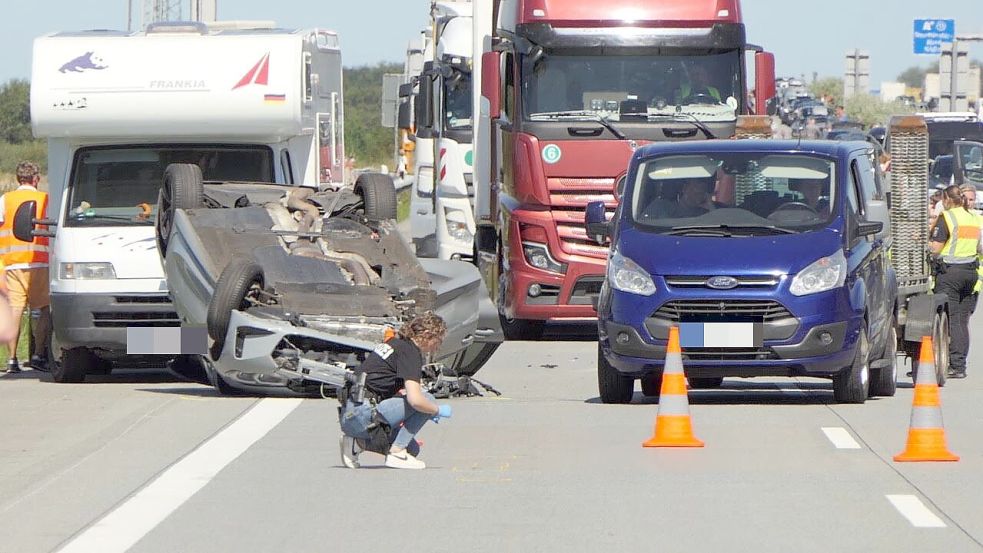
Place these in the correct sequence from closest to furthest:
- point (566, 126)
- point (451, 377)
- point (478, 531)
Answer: point (478, 531) → point (451, 377) → point (566, 126)

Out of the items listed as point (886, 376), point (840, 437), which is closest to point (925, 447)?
point (840, 437)

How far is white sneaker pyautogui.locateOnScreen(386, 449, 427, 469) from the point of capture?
35.4ft

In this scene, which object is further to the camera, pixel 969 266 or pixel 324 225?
pixel 969 266

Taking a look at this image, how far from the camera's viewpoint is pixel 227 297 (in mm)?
14078

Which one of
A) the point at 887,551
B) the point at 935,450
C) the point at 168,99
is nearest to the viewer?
the point at 887,551

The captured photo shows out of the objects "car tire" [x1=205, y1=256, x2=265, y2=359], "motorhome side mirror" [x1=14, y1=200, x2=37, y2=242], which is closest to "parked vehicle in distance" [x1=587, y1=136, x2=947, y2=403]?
"car tire" [x1=205, y1=256, x2=265, y2=359]

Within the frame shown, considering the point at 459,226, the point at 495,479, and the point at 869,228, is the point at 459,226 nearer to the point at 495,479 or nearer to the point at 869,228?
the point at 869,228

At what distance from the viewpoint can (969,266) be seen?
17.3 meters

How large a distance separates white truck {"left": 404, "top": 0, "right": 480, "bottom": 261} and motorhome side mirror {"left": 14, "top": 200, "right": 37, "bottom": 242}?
935 centimetres

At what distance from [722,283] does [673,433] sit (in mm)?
2272

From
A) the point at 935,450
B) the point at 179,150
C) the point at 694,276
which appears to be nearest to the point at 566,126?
the point at 179,150

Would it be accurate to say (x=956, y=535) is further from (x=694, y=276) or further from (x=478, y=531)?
(x=694, y=276)

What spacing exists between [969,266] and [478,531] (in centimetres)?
964

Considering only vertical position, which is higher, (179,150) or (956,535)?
(179,150)
